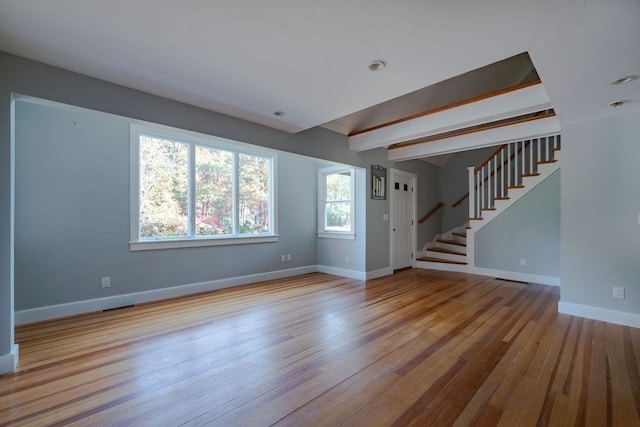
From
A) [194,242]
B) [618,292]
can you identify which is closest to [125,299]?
[194,242]

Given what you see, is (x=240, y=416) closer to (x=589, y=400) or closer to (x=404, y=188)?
(x=589, y=400)

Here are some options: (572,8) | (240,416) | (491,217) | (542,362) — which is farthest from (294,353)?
(491,217)

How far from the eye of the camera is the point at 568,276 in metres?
3.32

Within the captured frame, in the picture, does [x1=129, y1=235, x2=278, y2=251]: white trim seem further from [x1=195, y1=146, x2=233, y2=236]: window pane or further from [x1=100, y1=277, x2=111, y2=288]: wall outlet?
[x1=100, y1=277, x2=111, y2=288]: wall outlet

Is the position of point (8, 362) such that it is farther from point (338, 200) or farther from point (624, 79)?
point (624, 79)

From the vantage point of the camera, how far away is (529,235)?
4.88 metres

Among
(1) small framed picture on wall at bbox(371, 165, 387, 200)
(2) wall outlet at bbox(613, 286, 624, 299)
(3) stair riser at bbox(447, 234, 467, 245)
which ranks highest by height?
(1) small framed picture on wall at bbox(371, 165, 387, 200)

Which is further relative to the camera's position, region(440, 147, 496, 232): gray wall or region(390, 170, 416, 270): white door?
region(440, 147, 496, 232): gray wall

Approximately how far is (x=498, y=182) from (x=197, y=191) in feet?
19.4

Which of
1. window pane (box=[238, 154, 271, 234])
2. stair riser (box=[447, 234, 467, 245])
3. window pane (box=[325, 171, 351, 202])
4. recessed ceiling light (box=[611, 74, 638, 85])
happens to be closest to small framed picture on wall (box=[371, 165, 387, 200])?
window pane (box=[325, 171, 351, 202])

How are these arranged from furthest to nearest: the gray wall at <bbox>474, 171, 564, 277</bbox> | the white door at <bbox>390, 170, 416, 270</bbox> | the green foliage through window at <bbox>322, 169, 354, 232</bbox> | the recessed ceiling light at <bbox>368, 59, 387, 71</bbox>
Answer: the white door at <bbox>390, 170, 416, 270</bbox>, the green foliage through window at <bbox>322, 169, 354, 232</bbox>, the gray wall at <bbox>474, 171, 564, 277</bbox>, the recessed ceiling light at <bbox>368, 59, 387, 71</bbox>

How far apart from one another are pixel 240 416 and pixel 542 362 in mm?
2342

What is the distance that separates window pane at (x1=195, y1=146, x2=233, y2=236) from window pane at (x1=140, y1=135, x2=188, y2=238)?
21cm

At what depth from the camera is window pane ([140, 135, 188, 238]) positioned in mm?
3812
